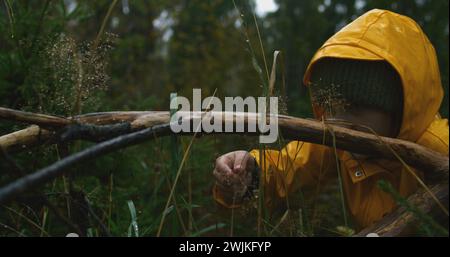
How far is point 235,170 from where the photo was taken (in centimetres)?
190

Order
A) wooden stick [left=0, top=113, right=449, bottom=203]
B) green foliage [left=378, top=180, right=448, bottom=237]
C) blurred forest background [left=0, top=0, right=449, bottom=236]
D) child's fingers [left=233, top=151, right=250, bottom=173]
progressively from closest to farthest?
1. green foliage [left=378, top=180, right=448, bottom=237]
2. wooden stick [left=0, top=113, right=449, bottom=203]
3. blurred forest background [left=0, top=0, right=449, bottom=236]
4. child's fingers [left=233, top=151, right=250, bottom=173]

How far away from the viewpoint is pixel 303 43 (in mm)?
5055

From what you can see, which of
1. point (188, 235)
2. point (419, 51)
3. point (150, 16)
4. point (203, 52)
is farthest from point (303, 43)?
point (188, 235)

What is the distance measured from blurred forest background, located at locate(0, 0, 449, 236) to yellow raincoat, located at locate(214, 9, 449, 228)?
0.45ft

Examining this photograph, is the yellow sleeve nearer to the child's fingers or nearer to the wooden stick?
the child's fingers

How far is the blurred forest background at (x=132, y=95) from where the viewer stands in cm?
175

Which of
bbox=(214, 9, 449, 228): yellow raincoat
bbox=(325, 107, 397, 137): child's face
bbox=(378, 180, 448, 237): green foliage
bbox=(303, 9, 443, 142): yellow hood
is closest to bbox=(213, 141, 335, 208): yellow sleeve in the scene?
bbox=(214, 9, 449, 228): yellow raincoat

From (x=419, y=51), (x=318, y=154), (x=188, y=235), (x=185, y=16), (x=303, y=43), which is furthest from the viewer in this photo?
(x=185, y=16)

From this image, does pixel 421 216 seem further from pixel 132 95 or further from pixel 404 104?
pixel 132 95

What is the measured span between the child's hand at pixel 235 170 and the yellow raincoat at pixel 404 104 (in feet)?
0.17

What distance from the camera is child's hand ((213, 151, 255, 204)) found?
1891 mm
